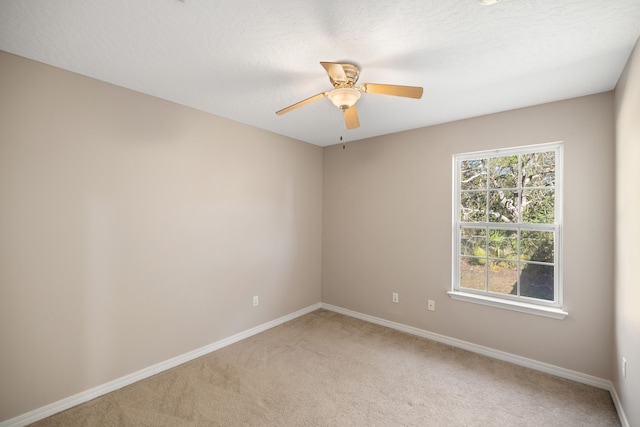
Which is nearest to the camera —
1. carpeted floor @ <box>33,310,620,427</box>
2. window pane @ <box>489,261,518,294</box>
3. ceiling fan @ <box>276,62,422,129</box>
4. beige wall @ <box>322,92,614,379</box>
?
ceiling fan @ <box>276,62,422,129</box>

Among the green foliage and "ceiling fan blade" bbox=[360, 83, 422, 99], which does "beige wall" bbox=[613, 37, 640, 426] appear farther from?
"ceiling fan blade" bbox=[360, 83, 422, 99]

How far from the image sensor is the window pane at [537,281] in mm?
2729

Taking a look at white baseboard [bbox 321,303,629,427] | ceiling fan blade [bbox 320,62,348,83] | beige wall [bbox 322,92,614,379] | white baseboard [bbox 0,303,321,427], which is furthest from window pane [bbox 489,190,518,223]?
white baseboard [bbox 0,303,321,427]

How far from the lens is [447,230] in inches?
128

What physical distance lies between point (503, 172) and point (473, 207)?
0.45 m

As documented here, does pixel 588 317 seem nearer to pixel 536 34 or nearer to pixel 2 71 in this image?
pixel 536 34

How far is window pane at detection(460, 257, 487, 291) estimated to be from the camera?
10.2 ft

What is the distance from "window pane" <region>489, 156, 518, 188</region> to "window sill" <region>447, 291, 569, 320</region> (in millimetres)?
1138

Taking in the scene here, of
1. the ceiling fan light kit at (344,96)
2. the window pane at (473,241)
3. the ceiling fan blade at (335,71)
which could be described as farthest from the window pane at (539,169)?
the ceiling fan blade at (335,71)

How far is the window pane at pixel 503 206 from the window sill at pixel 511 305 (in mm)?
794

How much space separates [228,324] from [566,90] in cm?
378

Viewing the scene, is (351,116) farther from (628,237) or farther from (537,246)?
(537,246)

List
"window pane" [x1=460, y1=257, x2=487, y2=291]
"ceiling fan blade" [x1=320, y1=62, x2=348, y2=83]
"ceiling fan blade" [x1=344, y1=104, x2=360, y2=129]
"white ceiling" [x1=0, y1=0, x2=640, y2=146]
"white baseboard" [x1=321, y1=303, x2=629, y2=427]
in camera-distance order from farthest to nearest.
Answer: "window pane" [x1=460, y1=257, x2=487, y2=291] < "white baseboard" [x1=321, y1=303, x2=629, y2=427] < "ceiling fan blade" [x1=344, y1=104, x2=360, y2=129] < "ceiling fan blade" [x1=320, y1=62, x2=348, y2=83] < "white ceiling" [x1=0, y1=0, x2=640, y2=146]

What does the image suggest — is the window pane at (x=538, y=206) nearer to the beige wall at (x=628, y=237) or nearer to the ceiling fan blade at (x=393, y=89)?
the beige wall at (x=628, y=237)
